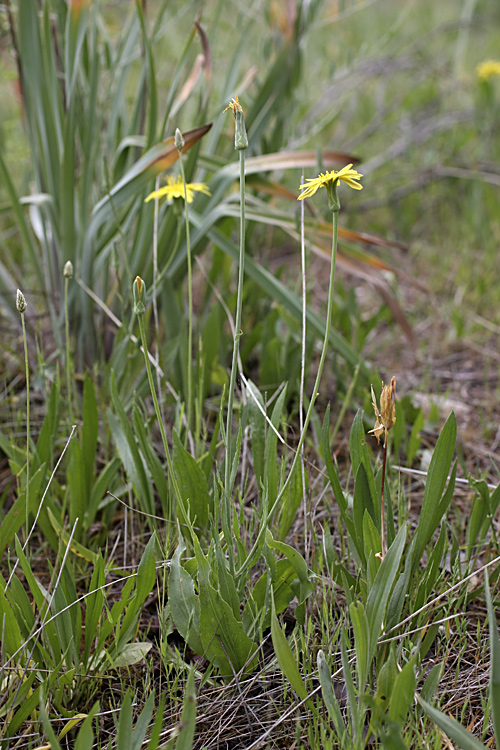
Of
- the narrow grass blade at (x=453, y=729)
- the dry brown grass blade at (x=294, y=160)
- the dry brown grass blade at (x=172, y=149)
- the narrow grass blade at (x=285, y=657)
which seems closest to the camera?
the narrow grass blade at (x=453, y=729)

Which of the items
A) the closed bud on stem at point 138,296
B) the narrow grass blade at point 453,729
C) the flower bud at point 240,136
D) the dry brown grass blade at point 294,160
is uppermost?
the dry brown grass blade at point 294,160

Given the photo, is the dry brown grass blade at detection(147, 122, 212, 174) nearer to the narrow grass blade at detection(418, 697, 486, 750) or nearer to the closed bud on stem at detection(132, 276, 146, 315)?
the closed bud on stem at detection(132, 276, 146, 315)

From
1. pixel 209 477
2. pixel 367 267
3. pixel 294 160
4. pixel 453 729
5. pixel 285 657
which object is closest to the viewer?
pixel 453 729

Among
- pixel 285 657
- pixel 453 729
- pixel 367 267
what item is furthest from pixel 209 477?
pixel 367 267

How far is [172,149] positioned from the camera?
4.13 feet

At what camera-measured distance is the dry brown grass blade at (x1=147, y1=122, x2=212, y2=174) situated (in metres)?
1.24

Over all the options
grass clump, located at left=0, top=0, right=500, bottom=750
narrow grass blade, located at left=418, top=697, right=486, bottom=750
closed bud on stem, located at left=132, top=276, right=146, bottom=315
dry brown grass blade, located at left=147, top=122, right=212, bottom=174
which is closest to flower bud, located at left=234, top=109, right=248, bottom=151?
grass clump, located at left=0, top=0, right=500, bottom=750

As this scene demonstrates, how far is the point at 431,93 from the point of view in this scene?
3.29 metres

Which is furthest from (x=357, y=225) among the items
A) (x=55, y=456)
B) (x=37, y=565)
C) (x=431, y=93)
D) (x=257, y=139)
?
(x=37, y=565)

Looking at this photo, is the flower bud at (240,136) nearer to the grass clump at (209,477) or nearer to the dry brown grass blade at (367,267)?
the grass clump at (209,477)

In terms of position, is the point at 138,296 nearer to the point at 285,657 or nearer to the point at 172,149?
the point at 285,657

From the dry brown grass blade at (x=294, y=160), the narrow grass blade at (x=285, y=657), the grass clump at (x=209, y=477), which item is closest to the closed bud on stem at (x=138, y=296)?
the grass clump at (x=209, y=477)

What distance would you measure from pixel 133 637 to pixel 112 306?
93 cm

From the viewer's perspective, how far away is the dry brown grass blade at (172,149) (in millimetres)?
1241
